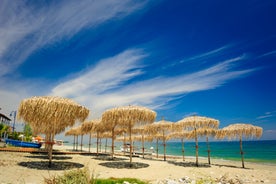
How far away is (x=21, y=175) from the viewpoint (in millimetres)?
6645

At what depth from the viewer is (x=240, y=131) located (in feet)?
46.1

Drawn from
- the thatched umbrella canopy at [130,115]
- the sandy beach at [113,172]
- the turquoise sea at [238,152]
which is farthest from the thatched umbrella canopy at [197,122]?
the turquoise sea at [238,152]

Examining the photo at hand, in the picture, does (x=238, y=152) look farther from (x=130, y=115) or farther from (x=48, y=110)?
(x=48, y=110)

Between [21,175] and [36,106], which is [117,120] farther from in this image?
[21,175]

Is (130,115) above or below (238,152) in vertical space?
above

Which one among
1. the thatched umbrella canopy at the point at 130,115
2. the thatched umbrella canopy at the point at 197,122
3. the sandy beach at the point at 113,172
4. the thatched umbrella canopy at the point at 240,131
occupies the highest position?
the thatched umbrella canopy at the point at 130,115

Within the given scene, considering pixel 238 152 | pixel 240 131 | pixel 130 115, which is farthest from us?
pixel 238 152

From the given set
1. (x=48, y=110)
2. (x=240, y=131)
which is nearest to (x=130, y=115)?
(x=48, y=110)

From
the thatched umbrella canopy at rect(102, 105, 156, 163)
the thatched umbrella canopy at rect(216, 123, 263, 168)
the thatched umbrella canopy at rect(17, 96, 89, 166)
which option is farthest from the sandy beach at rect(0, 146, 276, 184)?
the thatched umbrella canopy at rect(216, 123, 263, 168)

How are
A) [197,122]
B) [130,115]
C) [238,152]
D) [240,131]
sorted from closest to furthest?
[130,115] < [197,122] < [240,131] < [238,152]

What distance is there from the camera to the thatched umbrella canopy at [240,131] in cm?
1400

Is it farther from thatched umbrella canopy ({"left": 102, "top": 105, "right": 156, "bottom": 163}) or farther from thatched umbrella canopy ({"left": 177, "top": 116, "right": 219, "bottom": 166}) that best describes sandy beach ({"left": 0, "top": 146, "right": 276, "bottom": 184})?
thatched umbrella canopy ({"left": 177, "top": 116, "right": 219, "bottom": 166})

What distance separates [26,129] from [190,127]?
128 feet

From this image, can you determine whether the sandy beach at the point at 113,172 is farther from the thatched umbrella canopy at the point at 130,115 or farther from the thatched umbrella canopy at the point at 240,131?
the thatched umbrella canopy at the point at 240,131
